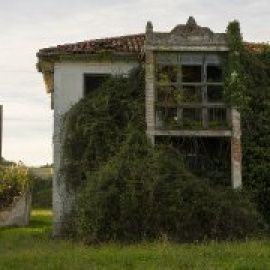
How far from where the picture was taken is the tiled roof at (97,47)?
2760cm

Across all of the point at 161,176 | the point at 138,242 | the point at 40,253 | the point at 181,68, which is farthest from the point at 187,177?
the point at 40,253

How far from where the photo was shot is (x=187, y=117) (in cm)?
2644

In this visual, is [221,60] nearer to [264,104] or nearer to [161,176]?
[264,104]

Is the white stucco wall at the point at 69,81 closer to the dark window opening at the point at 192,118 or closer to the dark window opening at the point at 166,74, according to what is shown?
the dark window opening at the point at 166,74

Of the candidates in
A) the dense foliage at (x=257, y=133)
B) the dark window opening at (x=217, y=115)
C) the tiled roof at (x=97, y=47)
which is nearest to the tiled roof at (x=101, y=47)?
the tiled roof at (x=97, y=47)

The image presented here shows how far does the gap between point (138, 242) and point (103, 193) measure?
1.96m

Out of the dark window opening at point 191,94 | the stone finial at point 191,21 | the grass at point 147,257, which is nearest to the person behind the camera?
the grass at point 147,257

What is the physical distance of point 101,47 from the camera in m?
27.9

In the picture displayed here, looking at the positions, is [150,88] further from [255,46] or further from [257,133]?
[255,46]

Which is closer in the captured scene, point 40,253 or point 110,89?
point 40,253

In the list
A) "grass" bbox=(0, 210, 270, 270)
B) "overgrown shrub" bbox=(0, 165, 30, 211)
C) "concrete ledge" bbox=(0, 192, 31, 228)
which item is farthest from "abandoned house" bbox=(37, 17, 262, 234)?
"overgrown shrub" bbox=(0, 165, 30, 211)

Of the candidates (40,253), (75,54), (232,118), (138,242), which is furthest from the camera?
(75,54)

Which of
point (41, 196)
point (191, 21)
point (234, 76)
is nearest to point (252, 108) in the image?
point (234, 76)

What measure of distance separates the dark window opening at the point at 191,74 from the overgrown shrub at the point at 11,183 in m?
14.1
